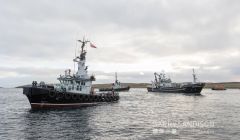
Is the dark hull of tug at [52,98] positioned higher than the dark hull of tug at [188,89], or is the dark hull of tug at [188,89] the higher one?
the dark hull of tug at [188,89]

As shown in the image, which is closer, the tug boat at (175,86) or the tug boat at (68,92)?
the tug boat at (68,92)

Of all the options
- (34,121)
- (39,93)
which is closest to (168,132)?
(34,121)

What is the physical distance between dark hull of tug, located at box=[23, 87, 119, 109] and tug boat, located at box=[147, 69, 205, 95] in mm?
79361

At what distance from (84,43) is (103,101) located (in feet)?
47.5

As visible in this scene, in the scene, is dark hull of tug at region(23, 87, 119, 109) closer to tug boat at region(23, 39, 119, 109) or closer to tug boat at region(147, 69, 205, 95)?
tug boat at region(23, 39, 119, 109)

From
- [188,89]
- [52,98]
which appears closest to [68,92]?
[52,98]

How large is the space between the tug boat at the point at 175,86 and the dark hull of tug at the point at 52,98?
7936 cm

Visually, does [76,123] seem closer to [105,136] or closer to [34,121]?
[34,121]

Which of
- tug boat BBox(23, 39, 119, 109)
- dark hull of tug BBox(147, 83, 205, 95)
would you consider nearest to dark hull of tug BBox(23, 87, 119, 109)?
tug boat BBox(23, 39, 119, 109)

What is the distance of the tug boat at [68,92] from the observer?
5578 cm

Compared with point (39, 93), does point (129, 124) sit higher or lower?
lower

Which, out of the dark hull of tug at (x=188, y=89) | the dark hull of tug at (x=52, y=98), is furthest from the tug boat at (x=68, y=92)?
the dark hull of tug at (x=188, y=89)

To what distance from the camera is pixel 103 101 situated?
239 feet

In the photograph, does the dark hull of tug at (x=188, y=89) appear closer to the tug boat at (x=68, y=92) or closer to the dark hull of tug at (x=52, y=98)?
the tug boat at (x=68, y=92)
